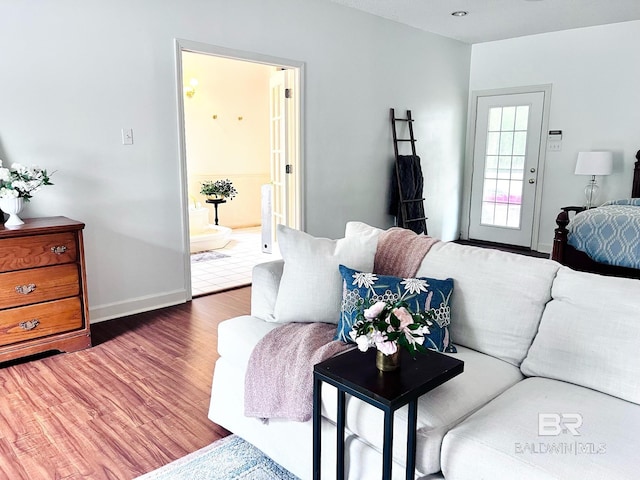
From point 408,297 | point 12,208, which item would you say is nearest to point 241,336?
point 408,297

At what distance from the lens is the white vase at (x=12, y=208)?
2734 mm

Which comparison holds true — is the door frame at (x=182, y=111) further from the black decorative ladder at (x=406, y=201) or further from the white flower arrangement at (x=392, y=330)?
the white flower arrangement at (x=392, y=330)

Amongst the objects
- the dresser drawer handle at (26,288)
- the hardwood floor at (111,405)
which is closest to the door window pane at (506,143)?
the hardwood floor at (111,405)

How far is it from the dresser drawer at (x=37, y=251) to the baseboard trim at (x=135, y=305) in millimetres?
677

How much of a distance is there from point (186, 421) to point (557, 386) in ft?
5.12

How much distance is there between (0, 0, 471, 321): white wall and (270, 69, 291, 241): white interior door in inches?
12.9

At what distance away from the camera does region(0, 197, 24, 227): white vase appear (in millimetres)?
2734

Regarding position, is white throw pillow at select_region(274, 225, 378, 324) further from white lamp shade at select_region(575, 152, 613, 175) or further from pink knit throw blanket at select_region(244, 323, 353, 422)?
white lamp shade at select_region(575, 152, 613, 175)

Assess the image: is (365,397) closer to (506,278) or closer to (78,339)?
(506,278)

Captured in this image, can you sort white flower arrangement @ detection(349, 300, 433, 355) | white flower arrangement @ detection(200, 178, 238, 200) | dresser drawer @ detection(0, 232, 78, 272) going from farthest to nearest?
white flower arrangement @ detection(200, 178, 238, 200) → dresser drawer @ detection(0, 232, 78, 272) → white flower arrangement @ detection(349, 300, 433, 355)

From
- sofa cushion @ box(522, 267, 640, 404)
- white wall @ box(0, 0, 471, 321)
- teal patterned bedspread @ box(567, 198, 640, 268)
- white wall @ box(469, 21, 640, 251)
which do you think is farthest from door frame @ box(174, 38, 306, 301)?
white wall @ box(469, 21, 640, 251)

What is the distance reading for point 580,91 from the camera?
5441mm

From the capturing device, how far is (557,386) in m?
1.60

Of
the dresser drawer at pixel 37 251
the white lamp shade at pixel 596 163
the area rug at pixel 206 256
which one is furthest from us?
the area rug at pixel 206 256
